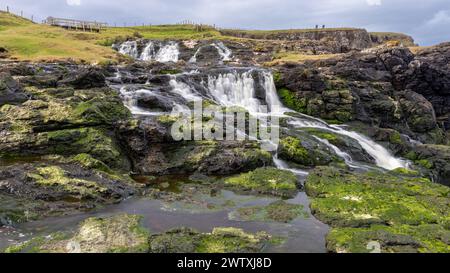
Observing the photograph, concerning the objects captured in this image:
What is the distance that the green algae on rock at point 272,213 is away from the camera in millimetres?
18250

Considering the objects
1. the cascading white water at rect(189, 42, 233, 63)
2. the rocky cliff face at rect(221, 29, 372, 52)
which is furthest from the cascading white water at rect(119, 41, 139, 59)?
the rocky cliff face at rect(221, 29, 372, 52)

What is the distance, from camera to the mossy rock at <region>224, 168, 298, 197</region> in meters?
22.6

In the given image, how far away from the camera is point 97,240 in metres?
15.0

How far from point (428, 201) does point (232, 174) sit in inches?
449

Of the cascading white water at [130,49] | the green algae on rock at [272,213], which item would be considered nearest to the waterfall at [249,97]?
the green algae on rock at [272,213]

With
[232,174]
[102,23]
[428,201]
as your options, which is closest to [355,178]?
[428,201]

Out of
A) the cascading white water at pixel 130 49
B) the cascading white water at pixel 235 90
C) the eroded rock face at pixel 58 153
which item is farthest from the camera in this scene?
the cascading white water at pixel 130 49

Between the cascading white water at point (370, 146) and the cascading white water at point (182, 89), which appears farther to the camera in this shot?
the cascading white water at point (182, 89)

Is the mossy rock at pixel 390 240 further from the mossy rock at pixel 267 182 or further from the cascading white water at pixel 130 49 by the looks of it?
the cascading white water at pixel 130 49

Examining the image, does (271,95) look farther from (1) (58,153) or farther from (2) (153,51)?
(2) (153,51)

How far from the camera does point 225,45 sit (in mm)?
92562
